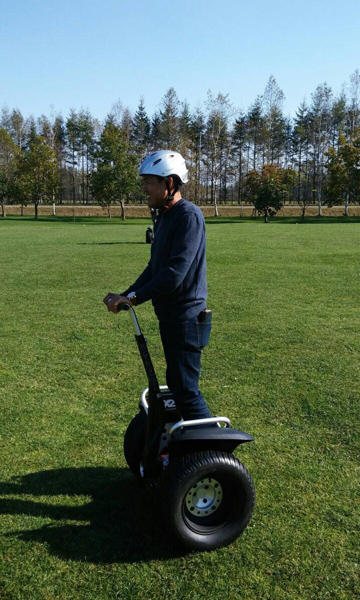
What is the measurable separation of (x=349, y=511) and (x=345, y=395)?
2.16 metres

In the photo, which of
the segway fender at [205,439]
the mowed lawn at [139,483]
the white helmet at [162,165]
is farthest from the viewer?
the white helmet at [162,165]

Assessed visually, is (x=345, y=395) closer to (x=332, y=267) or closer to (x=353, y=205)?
(x=332, y=267)

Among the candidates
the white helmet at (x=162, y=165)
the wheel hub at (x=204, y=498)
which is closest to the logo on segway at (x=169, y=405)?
the wheel hub at (x=204, y=498)

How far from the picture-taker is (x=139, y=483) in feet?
13.0

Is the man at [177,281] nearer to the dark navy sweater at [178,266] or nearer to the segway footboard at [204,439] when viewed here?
the dark navy sweater at [178,266]

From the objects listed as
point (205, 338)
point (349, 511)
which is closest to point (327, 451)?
point (349, 511)

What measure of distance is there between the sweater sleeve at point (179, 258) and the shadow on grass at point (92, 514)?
1446mm

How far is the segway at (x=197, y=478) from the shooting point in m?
3.08

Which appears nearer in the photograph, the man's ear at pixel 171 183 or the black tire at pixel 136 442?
the man's ear at pixel 171 183

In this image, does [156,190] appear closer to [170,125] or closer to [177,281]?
[177,281]

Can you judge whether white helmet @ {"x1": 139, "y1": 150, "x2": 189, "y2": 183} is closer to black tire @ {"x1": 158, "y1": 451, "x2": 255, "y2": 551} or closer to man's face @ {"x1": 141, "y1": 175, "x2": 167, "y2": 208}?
man's face @ {"x1": 141, "y1": 175, "x2": 167, "y2": 208}

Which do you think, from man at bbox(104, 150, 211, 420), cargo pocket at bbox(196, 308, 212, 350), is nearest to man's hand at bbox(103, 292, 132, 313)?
man at bbox(104, 150, 211, 420)

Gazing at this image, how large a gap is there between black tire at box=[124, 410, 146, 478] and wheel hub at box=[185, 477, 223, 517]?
71 centimetres

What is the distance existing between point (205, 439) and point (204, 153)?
7501cm
